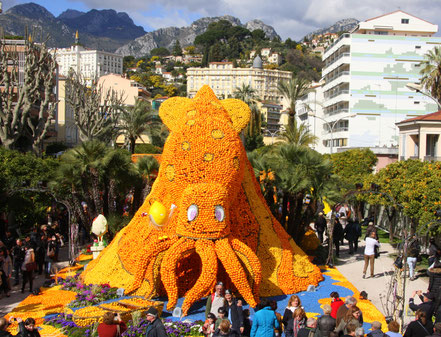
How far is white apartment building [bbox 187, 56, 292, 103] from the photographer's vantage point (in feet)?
521

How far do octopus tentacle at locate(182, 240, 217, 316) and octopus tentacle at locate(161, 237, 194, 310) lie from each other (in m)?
0.35

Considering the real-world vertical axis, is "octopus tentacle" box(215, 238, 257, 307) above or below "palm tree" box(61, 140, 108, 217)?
below

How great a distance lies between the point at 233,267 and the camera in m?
13.3

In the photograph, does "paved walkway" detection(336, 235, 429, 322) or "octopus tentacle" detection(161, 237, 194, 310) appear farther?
"paved walkway" detection(336, 235, 429, 322)

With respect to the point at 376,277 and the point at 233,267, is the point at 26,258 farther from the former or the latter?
the point at 376,277

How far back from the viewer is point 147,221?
15.5 m

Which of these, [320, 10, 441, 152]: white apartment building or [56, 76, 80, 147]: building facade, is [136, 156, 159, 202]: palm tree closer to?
[320, 10, 441, 152]: white apartment building

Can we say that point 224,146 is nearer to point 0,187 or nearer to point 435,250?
point 435,250

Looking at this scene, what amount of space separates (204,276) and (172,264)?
3.06 ft

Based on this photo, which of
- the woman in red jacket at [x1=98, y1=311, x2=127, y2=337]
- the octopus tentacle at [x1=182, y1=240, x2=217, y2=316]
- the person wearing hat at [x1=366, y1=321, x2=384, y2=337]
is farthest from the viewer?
the octopus tentacle at [x1=182, y1=240, x2=217, y2=316]

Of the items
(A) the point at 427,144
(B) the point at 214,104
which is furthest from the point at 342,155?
(B) the point at 214,104

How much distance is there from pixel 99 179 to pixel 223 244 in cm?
1116

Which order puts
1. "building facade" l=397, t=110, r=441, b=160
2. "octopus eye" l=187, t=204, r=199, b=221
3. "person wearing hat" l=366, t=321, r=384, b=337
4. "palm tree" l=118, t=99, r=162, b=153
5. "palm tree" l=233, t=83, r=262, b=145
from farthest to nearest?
"palm tree" l=233, t=83, r=262, b=145
"palm tree" l=118, t=99, r=162, b=153
"building facade" l=397, t=110, r=441, b=160
"octopus eye" l=187, t=204, r=199, b=221
"person wearing hat" l=366, t=321, r=384, b=337

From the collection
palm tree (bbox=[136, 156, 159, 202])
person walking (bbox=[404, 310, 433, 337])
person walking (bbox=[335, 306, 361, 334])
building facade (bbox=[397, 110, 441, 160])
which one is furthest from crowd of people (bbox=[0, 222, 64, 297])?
building facade (bbox=[397, 110, 441, 160])
